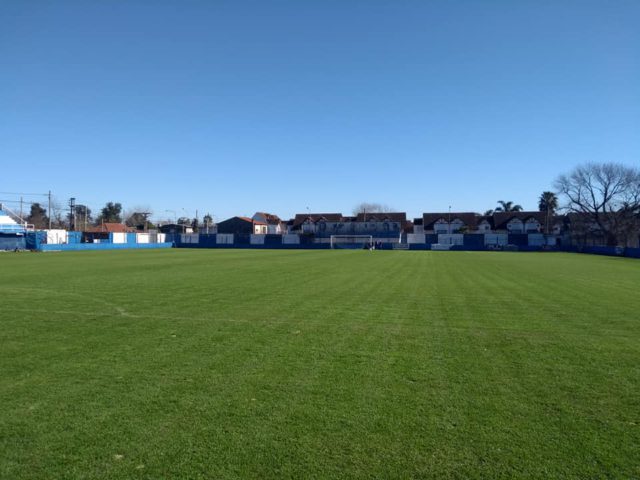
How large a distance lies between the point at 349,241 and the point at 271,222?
46.9m

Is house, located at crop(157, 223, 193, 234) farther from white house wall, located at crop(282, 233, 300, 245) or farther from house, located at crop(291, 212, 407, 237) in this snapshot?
white house wall, located at crop(282, 233, 300, 245)

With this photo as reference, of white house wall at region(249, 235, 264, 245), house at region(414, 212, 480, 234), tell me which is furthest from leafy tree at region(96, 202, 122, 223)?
house at region(414, 212, 480, 234)

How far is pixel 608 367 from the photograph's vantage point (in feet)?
22.4

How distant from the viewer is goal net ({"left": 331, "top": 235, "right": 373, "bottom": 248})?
8515cm

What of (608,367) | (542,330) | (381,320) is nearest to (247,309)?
(381,320)

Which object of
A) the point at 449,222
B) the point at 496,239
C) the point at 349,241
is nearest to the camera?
the point at 496,239

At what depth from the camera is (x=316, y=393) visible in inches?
216

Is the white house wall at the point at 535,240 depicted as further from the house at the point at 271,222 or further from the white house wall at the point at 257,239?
the house at the point at 271,222

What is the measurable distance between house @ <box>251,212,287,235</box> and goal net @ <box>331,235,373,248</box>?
104 feet

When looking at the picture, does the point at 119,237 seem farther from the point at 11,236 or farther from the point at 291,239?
the point at 291,239

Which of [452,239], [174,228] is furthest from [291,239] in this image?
[174,228]

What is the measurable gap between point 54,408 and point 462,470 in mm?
4488

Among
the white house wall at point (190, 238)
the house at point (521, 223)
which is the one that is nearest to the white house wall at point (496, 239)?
the house at point (521, 223)

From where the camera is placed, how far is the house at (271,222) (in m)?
119
